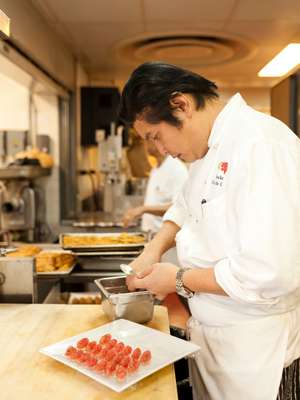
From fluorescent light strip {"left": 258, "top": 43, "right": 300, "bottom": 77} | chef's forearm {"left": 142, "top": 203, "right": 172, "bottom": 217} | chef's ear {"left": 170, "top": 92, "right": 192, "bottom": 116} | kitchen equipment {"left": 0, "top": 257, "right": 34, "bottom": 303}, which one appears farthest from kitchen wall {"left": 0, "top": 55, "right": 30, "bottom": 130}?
chef's ear {"left": 170, "top": 92, "right": 192, "bottom": 116}

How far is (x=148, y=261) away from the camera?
5.30 ft

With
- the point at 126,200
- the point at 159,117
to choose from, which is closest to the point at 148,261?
the point at 159,117

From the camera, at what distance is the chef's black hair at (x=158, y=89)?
1.20 meters

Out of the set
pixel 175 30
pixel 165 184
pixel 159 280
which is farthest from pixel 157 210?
pixel 159 280

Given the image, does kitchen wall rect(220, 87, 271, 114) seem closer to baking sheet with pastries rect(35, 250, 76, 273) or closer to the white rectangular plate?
baking sheet with pastries rect(35, 250, 76, 273)

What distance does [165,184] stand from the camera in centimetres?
333

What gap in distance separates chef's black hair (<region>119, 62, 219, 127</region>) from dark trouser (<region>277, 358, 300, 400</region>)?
0.75 meters

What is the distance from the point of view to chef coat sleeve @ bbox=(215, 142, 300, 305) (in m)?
1.06

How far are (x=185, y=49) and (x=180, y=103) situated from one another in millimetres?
2928

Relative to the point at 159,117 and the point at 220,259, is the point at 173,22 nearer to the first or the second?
the point at 159,117

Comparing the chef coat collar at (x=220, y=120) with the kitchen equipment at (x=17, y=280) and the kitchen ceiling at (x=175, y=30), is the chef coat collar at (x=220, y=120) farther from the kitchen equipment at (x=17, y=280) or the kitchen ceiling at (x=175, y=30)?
the kitchen ceiling at (x=175, y=30)

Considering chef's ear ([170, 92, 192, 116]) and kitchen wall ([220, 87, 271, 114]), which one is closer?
chef's ear ([170, 92, 192, 116])

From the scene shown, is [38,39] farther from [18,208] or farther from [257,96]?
[257,96]

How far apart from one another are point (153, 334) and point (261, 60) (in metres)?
3.83
